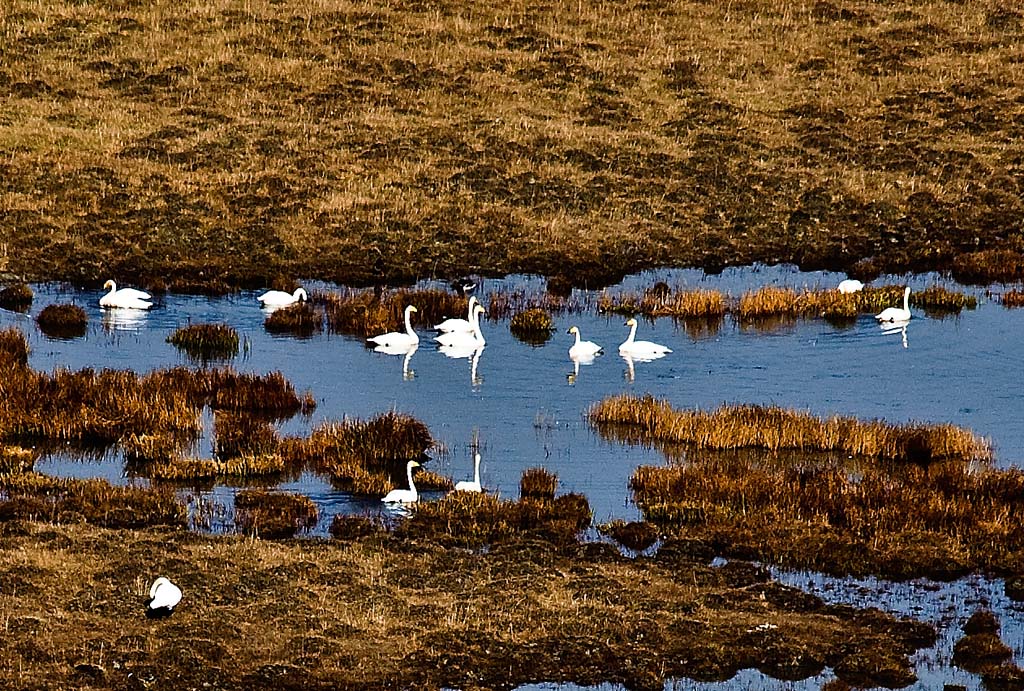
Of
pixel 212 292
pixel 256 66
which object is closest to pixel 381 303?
pixel 212 292

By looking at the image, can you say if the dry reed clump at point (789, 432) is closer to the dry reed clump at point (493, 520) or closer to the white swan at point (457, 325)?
the dry reed clump at point (493, 520)

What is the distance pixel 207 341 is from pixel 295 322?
9.04 feet

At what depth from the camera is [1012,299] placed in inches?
1618

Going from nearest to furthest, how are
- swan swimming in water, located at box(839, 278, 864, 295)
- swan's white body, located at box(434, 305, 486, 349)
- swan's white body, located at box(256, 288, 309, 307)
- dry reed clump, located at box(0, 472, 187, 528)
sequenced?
dry reed clump, located at box(0, 472, 187, 528), swan's white body, located at box(434, 305, 486, 349), swan's white body, located at box(256, 288, 309, 307), swan swimming in water, located at box(839, 278, 864, 295)

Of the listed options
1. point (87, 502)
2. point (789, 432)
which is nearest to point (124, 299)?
point (87, 502)

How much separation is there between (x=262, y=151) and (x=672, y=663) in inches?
1300

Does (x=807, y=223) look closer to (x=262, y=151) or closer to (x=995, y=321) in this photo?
(x=995, y=321)

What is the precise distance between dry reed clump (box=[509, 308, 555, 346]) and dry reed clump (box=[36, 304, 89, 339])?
995 cm

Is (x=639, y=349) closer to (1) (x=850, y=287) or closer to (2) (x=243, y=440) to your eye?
(1) (x=850, y=287)

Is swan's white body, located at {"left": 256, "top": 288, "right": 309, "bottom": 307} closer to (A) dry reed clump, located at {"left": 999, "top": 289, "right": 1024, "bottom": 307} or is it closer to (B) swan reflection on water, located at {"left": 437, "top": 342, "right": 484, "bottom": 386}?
(B) swan reflection on water, located at {"left": 437, "top": 342, "right": 484, "bottom": 386}

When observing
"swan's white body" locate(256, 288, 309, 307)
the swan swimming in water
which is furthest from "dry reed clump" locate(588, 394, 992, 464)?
"swan's white body" locate(256, 288, 309, 307)

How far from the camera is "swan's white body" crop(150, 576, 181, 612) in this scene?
20.0m

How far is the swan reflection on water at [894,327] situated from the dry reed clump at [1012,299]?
3.52m

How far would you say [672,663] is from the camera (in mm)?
19453
